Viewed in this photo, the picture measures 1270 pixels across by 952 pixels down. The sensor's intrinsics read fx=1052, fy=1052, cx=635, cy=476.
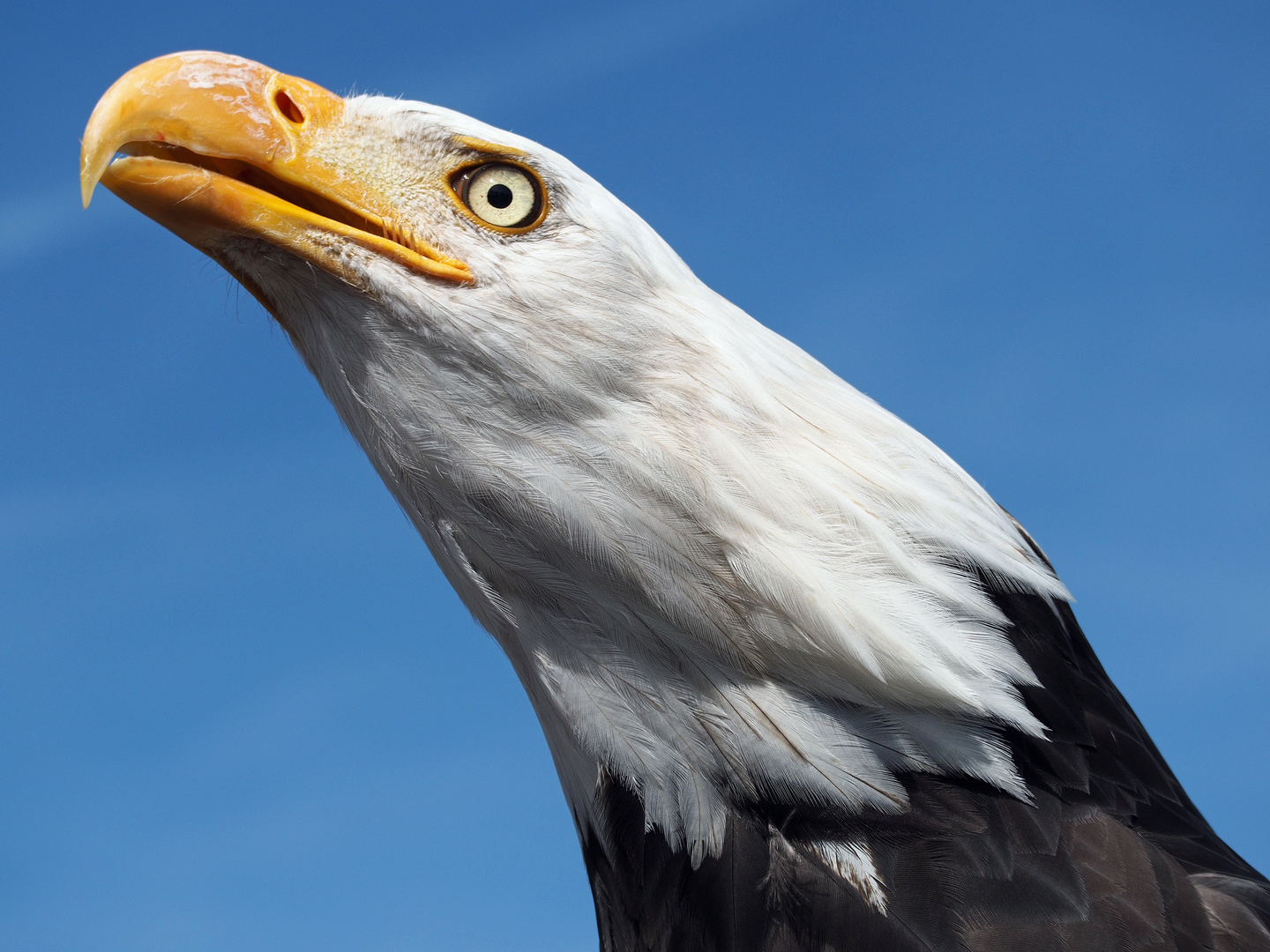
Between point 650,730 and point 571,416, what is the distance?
96 centimetres

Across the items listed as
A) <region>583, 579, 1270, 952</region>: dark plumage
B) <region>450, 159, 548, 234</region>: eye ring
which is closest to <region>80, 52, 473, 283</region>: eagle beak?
<region>450, 159, 548, 234</region>: eye ring

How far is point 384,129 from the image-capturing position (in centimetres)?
339

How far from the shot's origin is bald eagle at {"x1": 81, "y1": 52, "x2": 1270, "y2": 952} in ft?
9.65

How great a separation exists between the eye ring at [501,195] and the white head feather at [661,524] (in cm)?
5

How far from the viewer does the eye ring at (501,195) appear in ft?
10.9

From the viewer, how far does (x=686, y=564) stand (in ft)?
9.87

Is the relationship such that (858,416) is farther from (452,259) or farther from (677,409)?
(452,259)

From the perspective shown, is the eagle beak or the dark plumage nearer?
the dark plumage

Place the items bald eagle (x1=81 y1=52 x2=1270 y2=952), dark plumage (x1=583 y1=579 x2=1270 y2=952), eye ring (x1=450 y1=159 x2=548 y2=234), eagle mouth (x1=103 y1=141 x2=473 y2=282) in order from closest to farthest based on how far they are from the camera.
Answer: dark plumage (x1=583 y1=579 x2=1270 y2=952) → bald eagle (x1=81 y1=52 x2=1270 y2=952) → eagle mouth (x1=103 y1=141 x2=473 y2=282) → eye ring (x1=450 y1=159 x2=548 y2=234)

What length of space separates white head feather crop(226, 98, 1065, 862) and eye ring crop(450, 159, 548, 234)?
5 centimetres

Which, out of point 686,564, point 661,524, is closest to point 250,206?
point 661,524

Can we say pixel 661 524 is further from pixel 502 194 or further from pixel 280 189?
pixel 280 189

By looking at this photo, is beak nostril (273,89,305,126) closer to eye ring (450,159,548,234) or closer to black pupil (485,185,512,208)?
eye ring (450,159,548,234)

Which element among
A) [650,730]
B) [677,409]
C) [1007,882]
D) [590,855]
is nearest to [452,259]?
[677,409]
